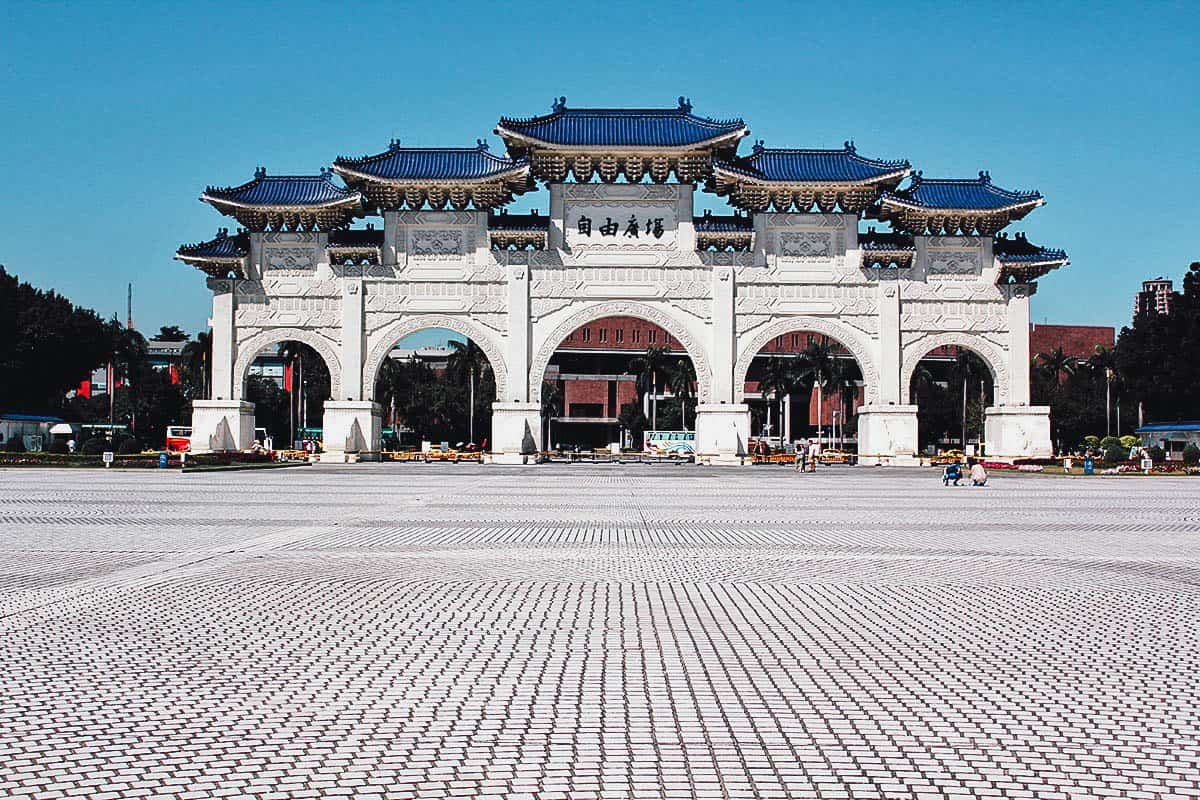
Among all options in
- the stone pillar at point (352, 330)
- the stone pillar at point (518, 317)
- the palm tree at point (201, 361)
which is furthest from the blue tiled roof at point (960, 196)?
the palm tree at point (201, 361)

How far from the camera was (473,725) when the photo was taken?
4957 mm

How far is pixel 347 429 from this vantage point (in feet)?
148

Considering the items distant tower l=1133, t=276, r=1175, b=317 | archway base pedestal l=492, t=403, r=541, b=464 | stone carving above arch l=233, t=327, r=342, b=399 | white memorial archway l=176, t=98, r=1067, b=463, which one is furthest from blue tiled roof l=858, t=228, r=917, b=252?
distant tower l=1133, t=276, r=1175, b=317

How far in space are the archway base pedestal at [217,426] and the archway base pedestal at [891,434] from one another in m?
25.7

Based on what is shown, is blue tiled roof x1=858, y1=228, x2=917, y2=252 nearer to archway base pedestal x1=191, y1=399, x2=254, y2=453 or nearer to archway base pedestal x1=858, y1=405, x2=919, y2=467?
archway base pedestal x1=858, y1=405, x2=919, y2=467

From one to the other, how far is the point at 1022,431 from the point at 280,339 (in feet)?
101

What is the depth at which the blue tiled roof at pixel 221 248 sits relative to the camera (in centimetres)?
4503

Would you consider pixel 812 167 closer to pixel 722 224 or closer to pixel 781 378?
pixel 722 224

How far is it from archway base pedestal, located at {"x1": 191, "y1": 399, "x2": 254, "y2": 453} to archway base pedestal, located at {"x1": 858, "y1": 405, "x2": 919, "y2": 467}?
84.2 feet

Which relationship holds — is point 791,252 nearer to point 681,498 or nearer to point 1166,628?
point 681,498

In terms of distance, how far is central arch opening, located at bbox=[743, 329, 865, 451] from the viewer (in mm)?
77125

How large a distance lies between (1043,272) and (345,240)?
28.7m

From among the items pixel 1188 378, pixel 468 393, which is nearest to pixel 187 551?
pixel 1188 378

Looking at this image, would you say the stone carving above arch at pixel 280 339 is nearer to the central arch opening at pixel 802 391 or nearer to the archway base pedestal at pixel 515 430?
the archway base pedestal at pixel 515 430
